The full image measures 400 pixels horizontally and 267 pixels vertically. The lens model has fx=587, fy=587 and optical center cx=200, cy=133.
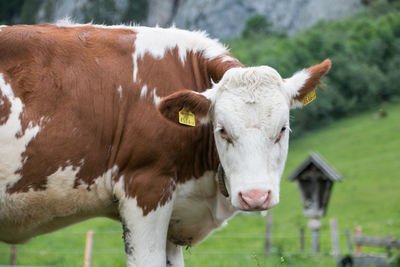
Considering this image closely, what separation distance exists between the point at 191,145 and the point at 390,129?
4817cm

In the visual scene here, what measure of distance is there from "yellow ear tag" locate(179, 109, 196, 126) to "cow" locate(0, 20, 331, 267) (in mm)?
11

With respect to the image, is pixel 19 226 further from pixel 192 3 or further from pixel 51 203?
pixel 192 3

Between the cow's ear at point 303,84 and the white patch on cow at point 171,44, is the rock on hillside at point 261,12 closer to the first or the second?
the white patch on cow at point 171,44

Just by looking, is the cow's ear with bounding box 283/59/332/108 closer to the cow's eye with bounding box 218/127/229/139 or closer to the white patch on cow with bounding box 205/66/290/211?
the white patch on cow with bounding box 205/66/290/211

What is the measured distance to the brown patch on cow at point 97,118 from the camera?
4.87m

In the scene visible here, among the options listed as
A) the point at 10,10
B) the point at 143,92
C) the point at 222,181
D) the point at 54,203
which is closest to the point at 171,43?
the point at 143,92

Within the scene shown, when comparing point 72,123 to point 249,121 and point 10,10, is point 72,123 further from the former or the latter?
point 10,10

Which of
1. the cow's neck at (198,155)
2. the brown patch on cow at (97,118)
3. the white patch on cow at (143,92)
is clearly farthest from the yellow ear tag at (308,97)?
the white patch on cow at (143,92)

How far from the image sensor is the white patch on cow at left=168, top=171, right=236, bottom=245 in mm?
5137

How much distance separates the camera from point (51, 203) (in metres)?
4.91

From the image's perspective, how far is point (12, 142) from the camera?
4805 millimetres

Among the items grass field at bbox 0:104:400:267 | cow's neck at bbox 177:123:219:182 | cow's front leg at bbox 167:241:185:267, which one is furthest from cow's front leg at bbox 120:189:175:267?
grass field at bbox 0:104:400:267

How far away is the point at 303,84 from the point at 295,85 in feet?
0.26

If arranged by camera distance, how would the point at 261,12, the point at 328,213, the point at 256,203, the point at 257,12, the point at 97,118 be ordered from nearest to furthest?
the point at 256,203
the point at 97,118
the point at 328,213
the point at 257,12
the point at 261,12
